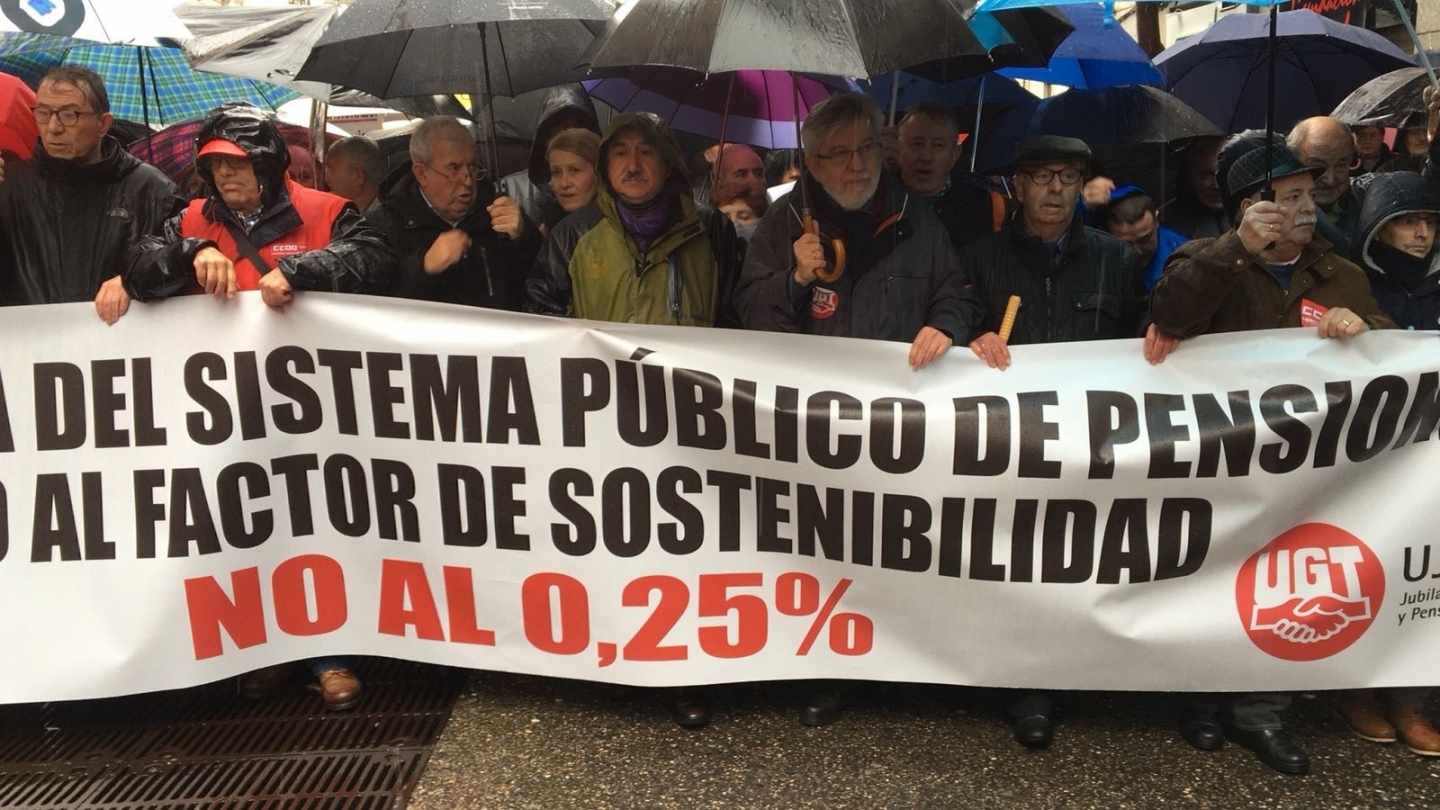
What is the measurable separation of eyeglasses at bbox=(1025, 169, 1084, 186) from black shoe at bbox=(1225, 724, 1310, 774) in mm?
1758

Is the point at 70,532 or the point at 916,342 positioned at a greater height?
the point at 916,342

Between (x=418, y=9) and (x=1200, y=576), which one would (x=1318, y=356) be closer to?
(x=1200, y=576)

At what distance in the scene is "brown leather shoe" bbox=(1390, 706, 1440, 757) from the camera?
11.7 ft

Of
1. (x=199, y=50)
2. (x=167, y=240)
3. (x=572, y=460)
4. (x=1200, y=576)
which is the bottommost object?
(x=1200, y=576)

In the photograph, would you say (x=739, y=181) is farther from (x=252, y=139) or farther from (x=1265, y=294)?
(x=1265, y=294)

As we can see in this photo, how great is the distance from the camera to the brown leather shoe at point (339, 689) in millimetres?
3994

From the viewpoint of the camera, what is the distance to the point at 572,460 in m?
3.72

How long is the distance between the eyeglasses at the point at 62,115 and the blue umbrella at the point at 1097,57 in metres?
3.88

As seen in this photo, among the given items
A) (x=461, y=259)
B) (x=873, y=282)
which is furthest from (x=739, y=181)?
(x=873, y=282)

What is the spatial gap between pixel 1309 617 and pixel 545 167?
3.47 metres

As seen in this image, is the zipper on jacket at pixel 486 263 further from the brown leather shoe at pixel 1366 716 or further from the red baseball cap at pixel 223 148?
the brown leather shoe at pixel 1366 716

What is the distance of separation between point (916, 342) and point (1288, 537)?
1.22 meters

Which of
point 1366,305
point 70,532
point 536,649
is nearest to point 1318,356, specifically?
point 1366,305

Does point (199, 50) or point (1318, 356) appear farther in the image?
point (199, 50)
